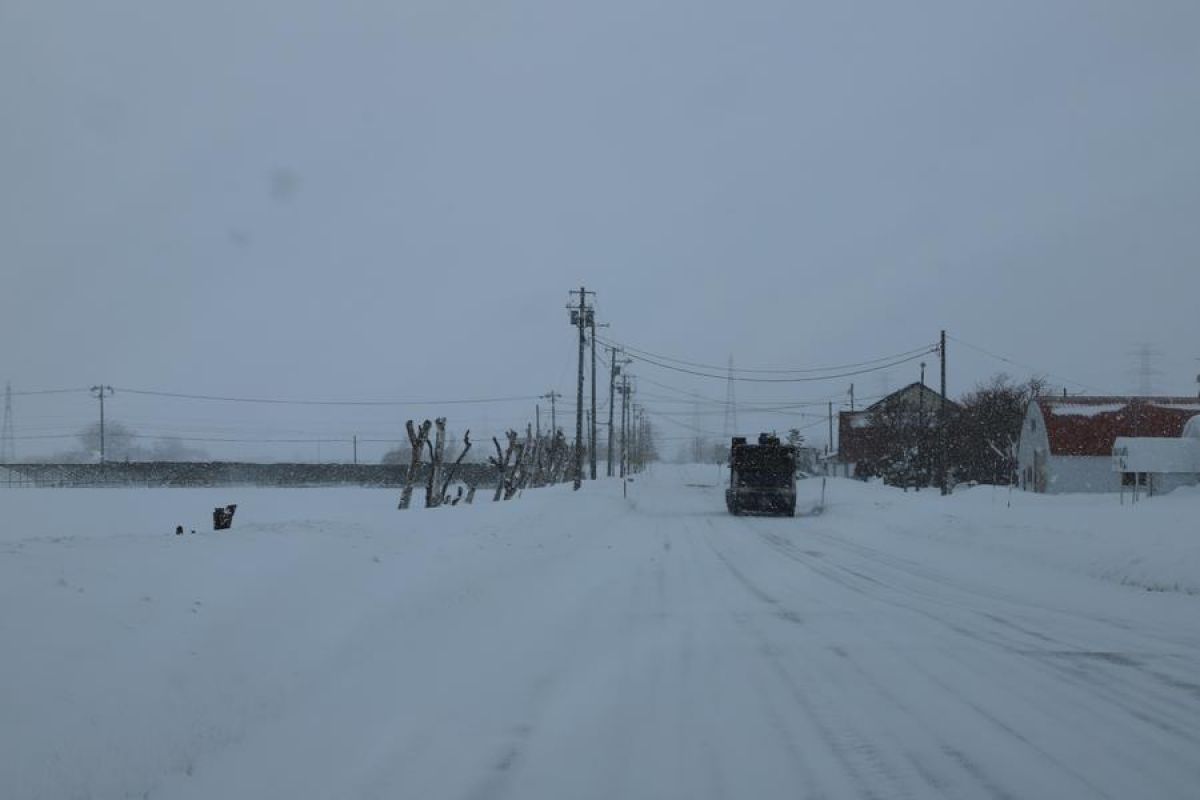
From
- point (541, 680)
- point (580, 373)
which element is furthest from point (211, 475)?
point (541, 680)

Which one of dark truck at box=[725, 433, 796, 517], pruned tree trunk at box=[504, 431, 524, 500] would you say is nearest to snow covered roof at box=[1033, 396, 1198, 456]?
dark truck at box=[725, 433, 796, 517]

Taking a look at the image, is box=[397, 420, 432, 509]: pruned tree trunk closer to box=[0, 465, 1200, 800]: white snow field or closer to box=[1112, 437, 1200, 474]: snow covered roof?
box=[0, 465, 1200, 800]: white snow field

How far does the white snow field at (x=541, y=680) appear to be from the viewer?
5527 mm

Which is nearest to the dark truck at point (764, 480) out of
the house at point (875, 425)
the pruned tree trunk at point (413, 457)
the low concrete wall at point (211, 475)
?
the pruned tree trunk at point (413, 457)

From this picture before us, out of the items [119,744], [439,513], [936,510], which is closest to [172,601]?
[119,744]

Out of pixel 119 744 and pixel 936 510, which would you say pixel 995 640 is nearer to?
pixel 119 744

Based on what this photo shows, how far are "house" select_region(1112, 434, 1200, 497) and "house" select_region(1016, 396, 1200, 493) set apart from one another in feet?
35.1

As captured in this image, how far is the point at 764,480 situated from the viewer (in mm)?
40875

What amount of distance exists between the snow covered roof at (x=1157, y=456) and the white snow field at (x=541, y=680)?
100ft

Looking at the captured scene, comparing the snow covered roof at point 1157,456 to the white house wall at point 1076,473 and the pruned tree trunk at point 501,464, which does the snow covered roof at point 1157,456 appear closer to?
the white house wall at point 1076,473

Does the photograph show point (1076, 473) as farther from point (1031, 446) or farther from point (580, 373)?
point (580, 373)

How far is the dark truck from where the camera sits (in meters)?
40.6

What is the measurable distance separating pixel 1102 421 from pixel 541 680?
186ft

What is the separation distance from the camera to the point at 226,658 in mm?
7082
